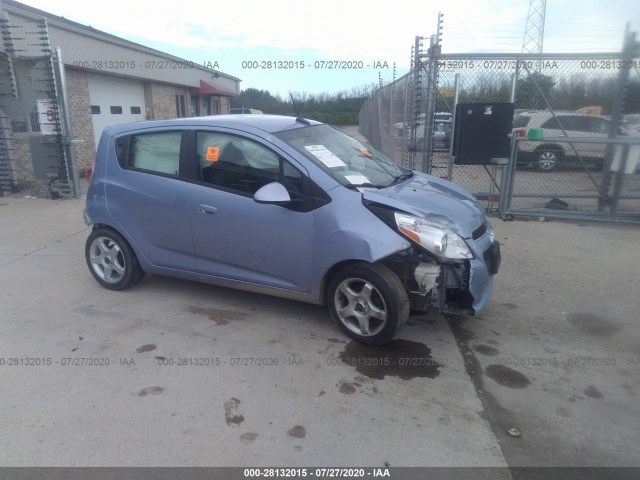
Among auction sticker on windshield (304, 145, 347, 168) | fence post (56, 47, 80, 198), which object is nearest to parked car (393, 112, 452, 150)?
auction sticker on windshield (304, 145, 347, 168)

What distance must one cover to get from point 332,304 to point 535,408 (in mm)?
1620

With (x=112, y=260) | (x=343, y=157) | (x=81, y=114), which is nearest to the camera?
(x=343, y=157)

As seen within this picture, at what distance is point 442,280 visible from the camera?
12.0 feet

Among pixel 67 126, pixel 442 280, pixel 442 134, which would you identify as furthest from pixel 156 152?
pixel 67 126

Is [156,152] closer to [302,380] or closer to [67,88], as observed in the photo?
[302,380]

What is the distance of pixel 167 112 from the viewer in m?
22.7

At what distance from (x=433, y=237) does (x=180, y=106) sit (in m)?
24.4

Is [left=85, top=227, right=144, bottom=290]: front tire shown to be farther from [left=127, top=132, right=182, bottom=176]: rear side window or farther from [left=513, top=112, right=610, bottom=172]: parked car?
[left=513, top=112, right=610, bottom=172]: parked car

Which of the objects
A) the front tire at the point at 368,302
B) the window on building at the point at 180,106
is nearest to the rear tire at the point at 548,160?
the front tire at the point at 368,302

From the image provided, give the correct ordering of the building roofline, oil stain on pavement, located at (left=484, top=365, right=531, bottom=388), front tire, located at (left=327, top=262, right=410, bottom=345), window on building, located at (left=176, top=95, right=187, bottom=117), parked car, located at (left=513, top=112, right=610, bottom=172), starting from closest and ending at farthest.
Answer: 1. oil stain on pavement, located at (left=484, top=365, right=531, bottom=388)
2. front tire, located at (left=327, top=262, right=410, bottom=345)
3. parked car, located at (left=513, top=112, right=610, bottom=172)
4. the building roofline
5. window on building, located at (left=176, top=95, right=187, bottom=117)

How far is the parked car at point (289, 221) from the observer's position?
3.66 metres

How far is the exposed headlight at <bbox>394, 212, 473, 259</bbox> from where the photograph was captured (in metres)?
3.59

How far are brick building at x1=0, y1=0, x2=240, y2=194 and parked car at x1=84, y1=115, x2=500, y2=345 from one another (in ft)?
19.3

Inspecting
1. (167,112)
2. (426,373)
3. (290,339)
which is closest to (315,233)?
(290,339)
